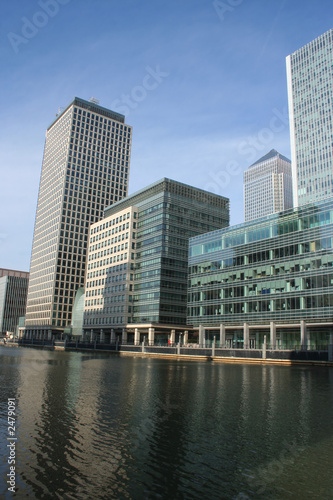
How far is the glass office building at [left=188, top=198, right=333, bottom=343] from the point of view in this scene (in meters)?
79.9

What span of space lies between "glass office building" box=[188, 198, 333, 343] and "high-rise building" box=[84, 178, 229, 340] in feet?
47.2

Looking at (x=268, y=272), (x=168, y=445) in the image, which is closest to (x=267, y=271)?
(x=268, y=272)

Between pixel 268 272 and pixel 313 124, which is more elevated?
pixel 313 124

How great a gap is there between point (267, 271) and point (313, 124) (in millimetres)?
124758

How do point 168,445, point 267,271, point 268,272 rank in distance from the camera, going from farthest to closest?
1. point 267,271
2. point 268,272
3. point 168,445

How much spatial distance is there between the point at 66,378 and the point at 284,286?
56.1m

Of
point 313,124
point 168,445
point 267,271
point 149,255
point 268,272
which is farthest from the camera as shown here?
point 313,124

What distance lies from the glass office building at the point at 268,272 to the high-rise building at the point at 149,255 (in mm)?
14397

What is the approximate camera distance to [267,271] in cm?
9062

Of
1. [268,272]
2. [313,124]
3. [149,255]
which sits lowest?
[268,272]

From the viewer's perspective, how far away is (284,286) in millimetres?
86125

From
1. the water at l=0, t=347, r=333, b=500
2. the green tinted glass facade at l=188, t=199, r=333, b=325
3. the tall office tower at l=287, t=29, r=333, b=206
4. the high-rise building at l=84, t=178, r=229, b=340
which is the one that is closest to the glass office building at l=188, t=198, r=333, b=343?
the green tinted glass facade at l=188, t=199, r=333, b=325

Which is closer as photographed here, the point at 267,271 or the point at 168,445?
the point at 168,445

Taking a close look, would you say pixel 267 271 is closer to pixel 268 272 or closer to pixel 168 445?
pixel 268 272
